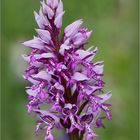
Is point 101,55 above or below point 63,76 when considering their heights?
above

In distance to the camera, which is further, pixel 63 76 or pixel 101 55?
pixel 101 55

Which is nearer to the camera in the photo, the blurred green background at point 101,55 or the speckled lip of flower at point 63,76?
the speckled lip of flower at point 63,76
